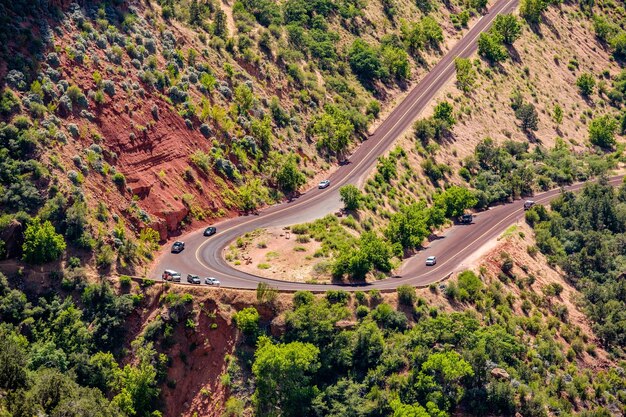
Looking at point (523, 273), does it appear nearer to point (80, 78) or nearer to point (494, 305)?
point (494, 305)

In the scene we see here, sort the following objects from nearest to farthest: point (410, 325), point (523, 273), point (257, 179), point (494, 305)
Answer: point (410, 325) < point (494, 305) < point (523, 273) < point (257, 179)

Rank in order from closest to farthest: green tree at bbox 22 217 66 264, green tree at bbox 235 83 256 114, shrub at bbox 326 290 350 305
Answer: green tree at bbox 22 217 66 264, shrub at bbox 326 290 350 305, green tree at bbox 235 83 256 114

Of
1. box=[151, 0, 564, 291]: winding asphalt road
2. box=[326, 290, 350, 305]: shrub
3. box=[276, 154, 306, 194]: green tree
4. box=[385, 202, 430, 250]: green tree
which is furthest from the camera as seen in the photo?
box=[276, 154, 306, 194]: green tree

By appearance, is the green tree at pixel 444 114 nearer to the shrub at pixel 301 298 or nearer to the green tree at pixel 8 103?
the shrub at pixel 301 298

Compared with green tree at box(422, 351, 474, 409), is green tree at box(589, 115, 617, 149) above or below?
above

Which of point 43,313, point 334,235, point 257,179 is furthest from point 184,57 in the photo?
point 43,313

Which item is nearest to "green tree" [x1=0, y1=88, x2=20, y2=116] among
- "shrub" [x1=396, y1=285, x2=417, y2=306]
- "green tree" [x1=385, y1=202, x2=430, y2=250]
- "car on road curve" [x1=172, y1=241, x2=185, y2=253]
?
"car on road curve" [x1=172, y1=241, x2=185, y2=253]

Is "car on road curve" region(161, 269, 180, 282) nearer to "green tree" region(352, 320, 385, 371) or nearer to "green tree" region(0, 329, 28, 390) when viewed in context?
"green tree" region(0, 329, 28, 390)

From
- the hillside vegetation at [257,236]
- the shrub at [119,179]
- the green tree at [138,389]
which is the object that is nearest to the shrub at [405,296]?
the hillside vegetation at [257,236]
